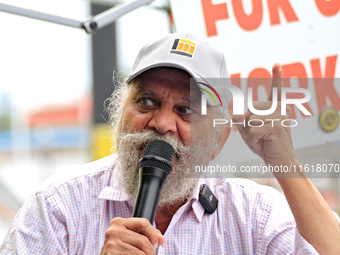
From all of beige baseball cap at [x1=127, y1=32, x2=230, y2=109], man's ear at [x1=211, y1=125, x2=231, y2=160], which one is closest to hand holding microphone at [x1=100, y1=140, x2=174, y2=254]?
beige baseball cap at [x1=127, y1=32, x2=230, y2=109]

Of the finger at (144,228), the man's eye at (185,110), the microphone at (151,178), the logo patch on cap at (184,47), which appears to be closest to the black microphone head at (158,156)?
the microphone at (151,178)

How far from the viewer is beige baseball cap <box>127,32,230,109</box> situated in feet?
5.45

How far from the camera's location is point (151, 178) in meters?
1.15

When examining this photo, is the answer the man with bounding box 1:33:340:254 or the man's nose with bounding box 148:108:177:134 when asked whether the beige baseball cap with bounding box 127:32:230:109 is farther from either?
the man's nose with bounding box 148:108:177:134

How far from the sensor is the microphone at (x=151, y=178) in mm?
1095

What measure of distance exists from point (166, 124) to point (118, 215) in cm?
46

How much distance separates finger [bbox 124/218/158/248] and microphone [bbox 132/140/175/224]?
0.03m

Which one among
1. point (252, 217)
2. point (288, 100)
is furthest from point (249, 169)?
point (288, 100)

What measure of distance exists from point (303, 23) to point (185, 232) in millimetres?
1022

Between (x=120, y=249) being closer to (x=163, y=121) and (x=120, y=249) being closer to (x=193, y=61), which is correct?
(x=163, y=121)

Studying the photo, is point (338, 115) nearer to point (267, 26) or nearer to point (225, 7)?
point (267, 26)

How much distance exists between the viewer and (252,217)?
167 cm

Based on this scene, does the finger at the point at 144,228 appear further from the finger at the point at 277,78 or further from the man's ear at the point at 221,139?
the man's ear at the point at 221,139

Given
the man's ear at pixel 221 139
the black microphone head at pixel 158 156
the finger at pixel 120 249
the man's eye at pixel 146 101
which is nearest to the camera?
the finger at pixel 120 249
